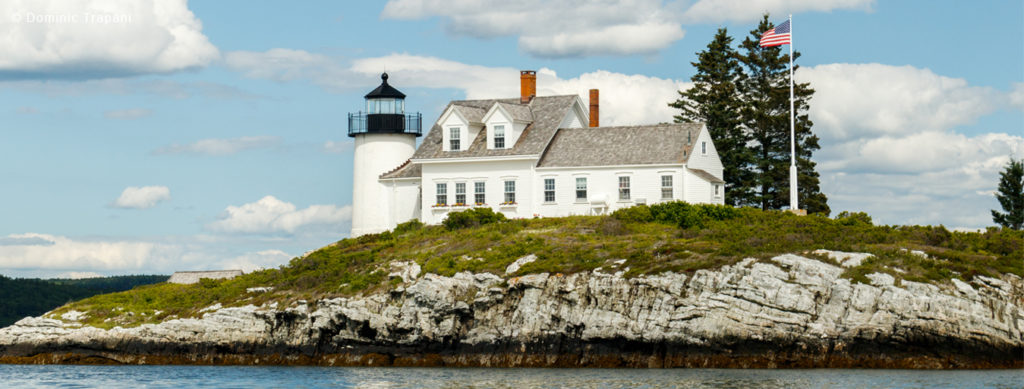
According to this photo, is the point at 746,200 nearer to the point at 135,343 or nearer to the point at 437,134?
the point at 437,134

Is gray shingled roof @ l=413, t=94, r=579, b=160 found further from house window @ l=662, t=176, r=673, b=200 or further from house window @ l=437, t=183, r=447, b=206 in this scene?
house window @ l=662, t=176, r=673, b=200

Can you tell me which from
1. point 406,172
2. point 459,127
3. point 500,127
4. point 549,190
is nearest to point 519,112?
point 500,127

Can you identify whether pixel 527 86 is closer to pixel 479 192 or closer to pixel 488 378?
pixel 479 192

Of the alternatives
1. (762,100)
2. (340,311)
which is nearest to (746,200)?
(762,100)

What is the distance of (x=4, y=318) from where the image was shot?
82000mm

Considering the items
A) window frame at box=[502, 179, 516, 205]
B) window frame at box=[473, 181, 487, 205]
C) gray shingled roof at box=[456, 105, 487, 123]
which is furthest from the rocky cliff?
gray shingled roof at box=[456, 105, 487, 123]

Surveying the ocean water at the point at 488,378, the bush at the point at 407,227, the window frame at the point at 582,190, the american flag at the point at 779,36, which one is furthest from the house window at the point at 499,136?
the ocean water at the point at 488,378

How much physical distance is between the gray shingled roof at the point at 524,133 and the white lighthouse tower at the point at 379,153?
154cm

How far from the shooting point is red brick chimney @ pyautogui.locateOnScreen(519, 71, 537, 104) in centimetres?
6012

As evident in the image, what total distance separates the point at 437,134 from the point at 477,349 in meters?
19.4

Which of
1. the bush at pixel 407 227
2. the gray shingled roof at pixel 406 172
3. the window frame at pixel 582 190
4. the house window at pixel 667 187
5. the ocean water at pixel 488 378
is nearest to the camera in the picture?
the ocean water at pixel 488 378

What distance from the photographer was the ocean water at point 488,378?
3356 cm

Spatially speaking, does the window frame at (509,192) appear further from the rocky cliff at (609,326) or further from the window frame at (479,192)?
the rocky cliff at (609,326)

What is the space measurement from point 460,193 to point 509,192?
2.48 metres
